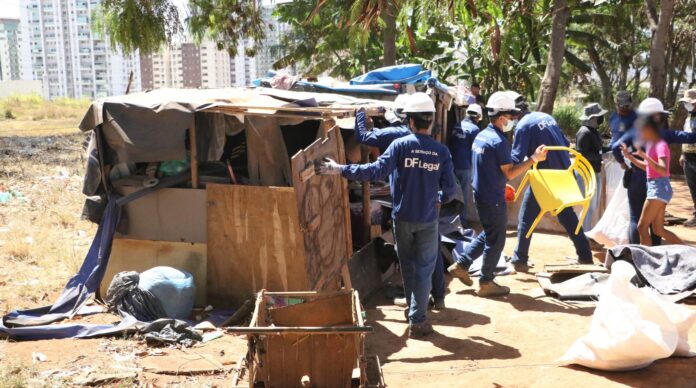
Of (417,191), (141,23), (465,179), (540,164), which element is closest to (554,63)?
(465,179)

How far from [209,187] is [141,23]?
1118 cm

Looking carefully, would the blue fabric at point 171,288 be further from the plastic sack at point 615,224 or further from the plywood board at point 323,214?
the plastic sack at point 615,224

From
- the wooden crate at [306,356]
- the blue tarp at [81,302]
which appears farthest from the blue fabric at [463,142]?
the wooden crate at [306,356]

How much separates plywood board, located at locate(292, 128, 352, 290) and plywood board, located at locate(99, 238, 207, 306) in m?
1.48

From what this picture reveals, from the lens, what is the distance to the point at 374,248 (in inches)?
308

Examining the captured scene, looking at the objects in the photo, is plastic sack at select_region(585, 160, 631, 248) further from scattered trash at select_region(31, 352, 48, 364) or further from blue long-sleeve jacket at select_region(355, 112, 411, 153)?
scattered trash at select_region(31, 352, 48, 364)

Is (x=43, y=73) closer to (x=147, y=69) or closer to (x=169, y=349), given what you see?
(x=147, y=69)

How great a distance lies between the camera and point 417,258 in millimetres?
6230

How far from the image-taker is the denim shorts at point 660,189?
7.50 meters

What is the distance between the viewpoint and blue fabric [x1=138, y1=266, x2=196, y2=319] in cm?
671

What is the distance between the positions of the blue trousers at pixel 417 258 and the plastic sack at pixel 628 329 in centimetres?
146

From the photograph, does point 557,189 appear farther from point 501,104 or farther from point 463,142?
point 463,142

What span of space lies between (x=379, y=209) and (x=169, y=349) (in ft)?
9.78

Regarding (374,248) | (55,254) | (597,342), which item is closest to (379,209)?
(374,248)
